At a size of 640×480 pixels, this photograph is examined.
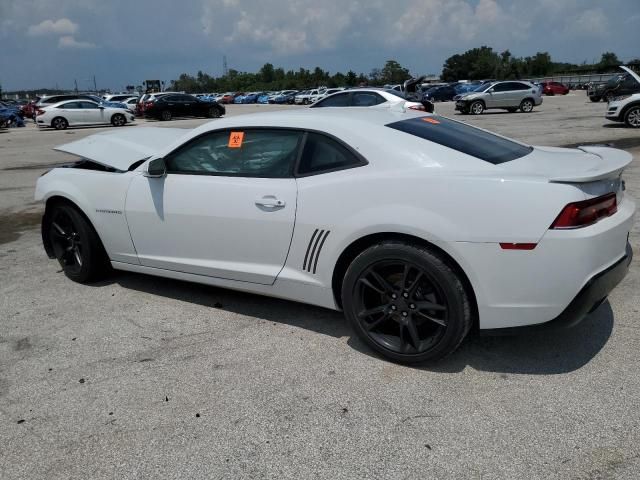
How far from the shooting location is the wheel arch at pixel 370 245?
297 cm

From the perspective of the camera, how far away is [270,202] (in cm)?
346

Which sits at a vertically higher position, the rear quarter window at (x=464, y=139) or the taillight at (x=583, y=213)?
the rear quarter window at (x=464, y=139)

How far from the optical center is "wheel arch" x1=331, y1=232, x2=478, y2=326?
2.97 metres

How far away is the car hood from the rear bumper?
3.04 m

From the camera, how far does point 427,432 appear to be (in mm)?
2625

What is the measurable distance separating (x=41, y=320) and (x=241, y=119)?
2.17 meters

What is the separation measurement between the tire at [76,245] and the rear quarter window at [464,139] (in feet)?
9.00

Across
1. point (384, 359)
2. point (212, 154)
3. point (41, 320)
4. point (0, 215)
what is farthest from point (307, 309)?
point (0, 215)

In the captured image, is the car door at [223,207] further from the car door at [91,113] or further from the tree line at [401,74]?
the tree line at [401,74]

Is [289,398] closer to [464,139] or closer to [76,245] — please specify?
[464,139]

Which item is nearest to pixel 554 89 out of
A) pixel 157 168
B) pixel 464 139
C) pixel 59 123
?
pixel 59 123

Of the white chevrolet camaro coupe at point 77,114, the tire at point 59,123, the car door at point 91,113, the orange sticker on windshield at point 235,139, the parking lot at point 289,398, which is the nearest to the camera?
the parking lot at point 289,398

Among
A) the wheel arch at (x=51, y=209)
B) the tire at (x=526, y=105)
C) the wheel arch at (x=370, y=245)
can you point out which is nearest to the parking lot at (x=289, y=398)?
the wheel arch at (x=370, y=245)

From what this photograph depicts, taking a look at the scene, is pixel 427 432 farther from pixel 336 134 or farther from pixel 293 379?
pixel 336 134
